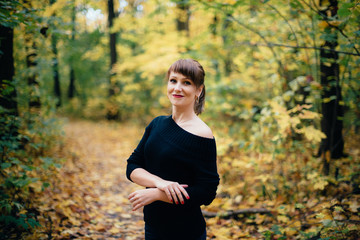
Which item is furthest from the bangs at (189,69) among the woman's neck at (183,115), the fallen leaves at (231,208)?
the fallen leaves at (231,208)

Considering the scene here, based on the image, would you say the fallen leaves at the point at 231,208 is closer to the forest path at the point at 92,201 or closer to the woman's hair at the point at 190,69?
the forest path at the point at 92,201

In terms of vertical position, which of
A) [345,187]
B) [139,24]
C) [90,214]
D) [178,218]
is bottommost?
[90,214]

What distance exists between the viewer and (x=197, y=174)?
5.23ft

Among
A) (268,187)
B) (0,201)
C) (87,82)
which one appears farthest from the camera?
(87,82)

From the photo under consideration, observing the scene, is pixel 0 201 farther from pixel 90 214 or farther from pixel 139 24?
pixel 139 24

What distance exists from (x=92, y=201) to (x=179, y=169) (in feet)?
11.3

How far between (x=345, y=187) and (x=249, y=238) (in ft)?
5.87

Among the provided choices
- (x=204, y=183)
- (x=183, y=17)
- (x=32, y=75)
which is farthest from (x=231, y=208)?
(x=183, y=17)

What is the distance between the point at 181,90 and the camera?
167 centimetres

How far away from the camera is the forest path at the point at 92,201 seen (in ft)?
11.0

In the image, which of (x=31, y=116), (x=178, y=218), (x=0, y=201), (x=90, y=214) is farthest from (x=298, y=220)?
(x=31, y=116)

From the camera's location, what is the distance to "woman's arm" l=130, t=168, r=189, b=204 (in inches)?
59.4

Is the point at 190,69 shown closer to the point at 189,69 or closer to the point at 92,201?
the point at 189,69

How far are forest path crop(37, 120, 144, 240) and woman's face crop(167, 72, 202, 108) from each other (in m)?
2.51
